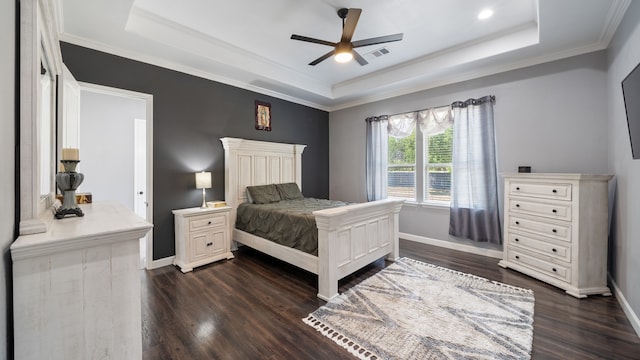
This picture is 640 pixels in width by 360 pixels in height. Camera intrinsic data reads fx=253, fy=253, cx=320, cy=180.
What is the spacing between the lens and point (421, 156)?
4.37m

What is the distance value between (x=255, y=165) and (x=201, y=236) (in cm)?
145

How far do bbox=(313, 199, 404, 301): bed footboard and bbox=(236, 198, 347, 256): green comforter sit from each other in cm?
20

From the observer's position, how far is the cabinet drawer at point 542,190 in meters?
2.66

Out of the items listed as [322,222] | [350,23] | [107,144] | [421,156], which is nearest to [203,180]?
[322,222]

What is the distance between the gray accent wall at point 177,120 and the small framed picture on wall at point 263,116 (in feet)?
0.31

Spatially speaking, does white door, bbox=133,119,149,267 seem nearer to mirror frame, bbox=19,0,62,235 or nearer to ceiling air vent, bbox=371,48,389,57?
mirror frame, bbox=19,0,62,235

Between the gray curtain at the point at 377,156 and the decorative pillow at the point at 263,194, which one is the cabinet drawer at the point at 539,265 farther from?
the decorative pillow at the point at 263,194

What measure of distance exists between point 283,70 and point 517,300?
4.24 m

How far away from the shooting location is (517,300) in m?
2.42

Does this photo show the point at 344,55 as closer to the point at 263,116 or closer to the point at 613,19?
the point at 263,116

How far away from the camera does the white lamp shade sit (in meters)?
3.47

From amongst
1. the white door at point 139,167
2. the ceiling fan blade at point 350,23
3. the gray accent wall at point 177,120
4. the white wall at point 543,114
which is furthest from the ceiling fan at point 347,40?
the white door at point 139,167

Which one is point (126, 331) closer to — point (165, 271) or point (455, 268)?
point (165, 271)

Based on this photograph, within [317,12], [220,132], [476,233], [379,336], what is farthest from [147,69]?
[476,233]
